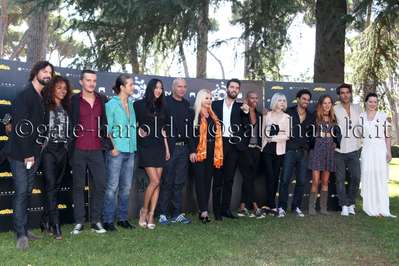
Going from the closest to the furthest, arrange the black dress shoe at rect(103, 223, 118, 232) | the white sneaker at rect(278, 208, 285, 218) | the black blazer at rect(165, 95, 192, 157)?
the black dress shoe at rect(103, 223, 118, 232)
the black blazer at rect(165, 95, 192, 157)
the white sneaker at rect(278, 208, 285, 218)

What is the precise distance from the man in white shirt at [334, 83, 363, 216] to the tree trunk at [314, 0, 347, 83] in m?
1.62

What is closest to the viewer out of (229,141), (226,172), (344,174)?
(229,141)

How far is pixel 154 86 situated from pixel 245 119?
1539 millimetres

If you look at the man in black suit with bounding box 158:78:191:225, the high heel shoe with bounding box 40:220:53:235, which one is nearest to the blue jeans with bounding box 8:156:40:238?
the high heel shoe with bounding box 40:220:53:235

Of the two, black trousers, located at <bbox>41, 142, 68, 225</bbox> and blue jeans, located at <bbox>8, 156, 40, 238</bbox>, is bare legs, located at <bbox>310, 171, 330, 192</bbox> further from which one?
blue jeans, located at <bbox>8, 156, 40, 238</bbox>

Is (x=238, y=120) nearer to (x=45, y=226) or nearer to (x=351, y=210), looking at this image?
(x=351, y=210)

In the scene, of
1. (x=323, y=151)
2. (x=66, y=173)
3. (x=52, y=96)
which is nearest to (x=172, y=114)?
(x=52, y=96)

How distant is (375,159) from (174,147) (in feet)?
11.6

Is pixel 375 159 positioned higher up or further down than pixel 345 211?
higher up

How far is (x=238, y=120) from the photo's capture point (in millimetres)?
5668

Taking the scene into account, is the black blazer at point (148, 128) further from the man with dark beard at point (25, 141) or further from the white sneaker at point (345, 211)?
the white sneaker at point (345, 211)

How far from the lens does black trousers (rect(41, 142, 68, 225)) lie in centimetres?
444

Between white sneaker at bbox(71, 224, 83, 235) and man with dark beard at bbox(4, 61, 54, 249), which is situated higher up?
man with dark beard at bbox(4, 61, 54, 249)

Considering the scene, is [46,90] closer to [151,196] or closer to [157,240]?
[151,196]
